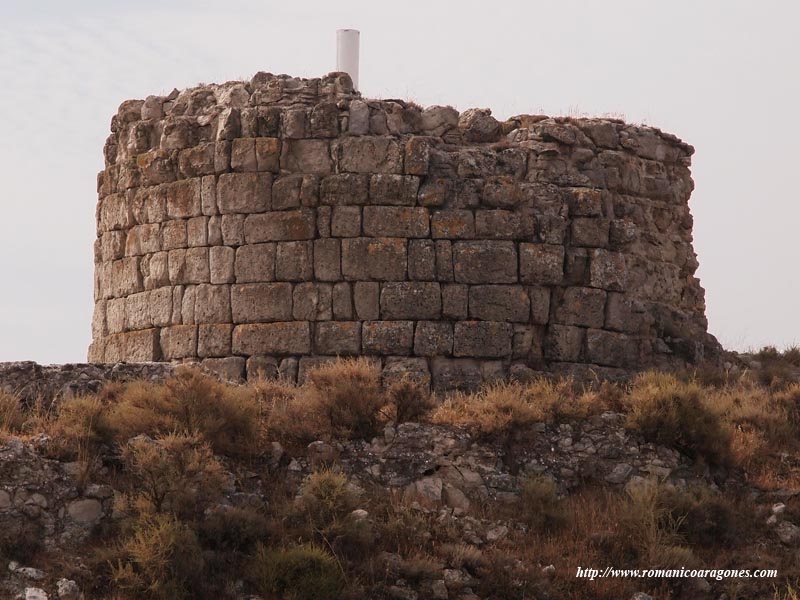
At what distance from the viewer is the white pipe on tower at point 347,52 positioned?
58.3 ft

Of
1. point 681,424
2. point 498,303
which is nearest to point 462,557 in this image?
point 681,424

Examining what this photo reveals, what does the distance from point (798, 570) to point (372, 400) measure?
12.6 ft

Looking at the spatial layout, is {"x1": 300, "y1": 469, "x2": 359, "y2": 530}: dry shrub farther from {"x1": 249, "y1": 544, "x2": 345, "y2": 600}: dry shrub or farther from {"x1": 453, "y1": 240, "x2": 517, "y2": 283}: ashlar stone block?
{"x1": 453, "y1": 240, "x2": 517, "y2": 283}: ashlar stone block

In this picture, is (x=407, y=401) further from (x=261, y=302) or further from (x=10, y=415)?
(x=10, y=415)

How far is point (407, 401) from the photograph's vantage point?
44.1 feet

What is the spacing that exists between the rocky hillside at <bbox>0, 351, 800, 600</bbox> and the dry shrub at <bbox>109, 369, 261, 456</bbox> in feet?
0.07

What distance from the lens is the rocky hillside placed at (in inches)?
435

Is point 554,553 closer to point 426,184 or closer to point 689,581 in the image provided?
point 689,581

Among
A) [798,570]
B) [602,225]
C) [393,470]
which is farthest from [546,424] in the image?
[602,225]

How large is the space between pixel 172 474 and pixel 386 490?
1.87 m

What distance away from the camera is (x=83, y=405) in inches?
485

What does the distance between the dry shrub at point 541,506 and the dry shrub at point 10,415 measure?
412 cm

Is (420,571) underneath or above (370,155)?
underneath

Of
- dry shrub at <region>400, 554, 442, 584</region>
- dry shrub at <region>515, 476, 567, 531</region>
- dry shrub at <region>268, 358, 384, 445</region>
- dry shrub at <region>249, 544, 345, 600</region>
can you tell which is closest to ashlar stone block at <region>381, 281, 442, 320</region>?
dry shrub at <region>268, 358, 384, 445</region>
